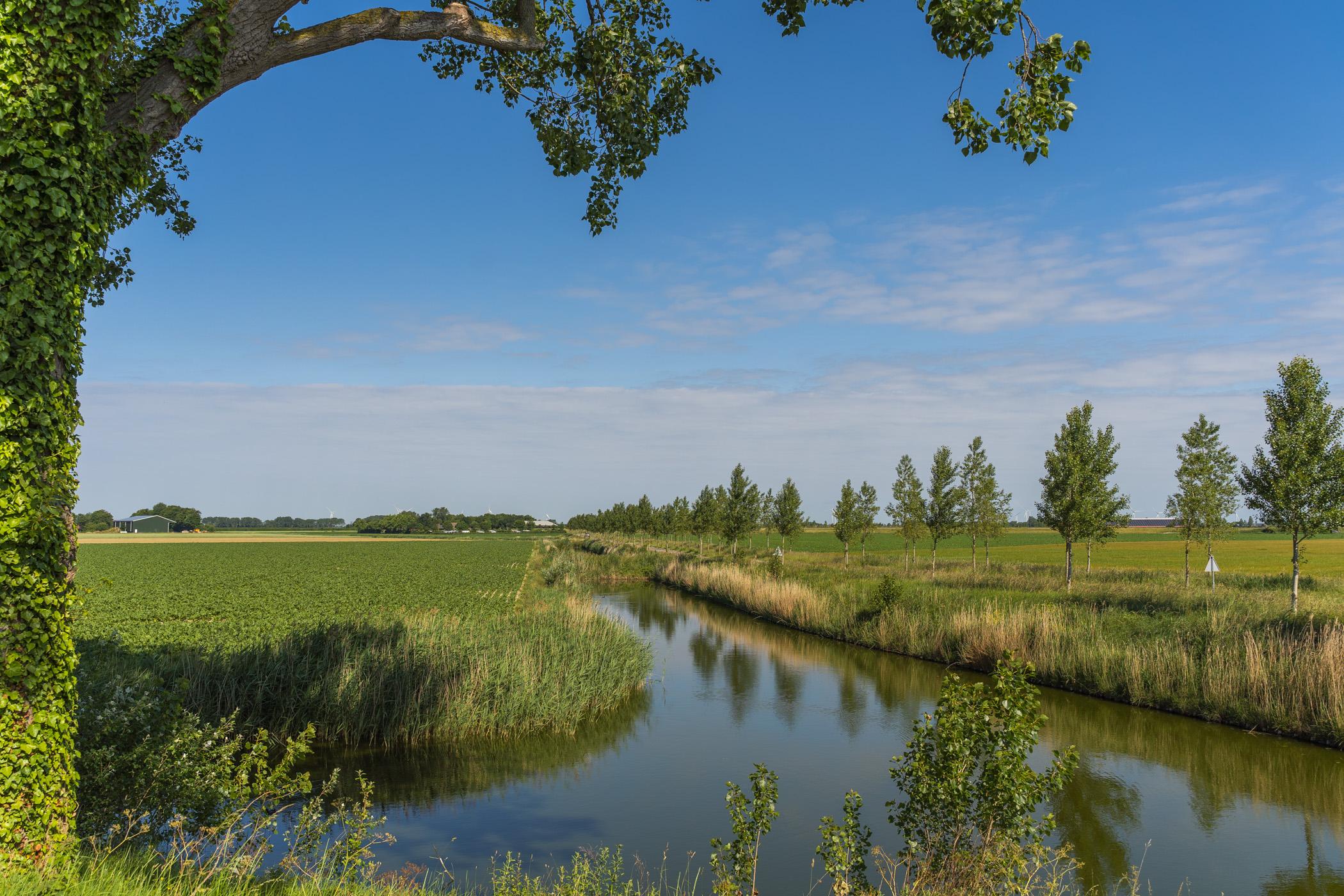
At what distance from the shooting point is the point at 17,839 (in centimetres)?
457

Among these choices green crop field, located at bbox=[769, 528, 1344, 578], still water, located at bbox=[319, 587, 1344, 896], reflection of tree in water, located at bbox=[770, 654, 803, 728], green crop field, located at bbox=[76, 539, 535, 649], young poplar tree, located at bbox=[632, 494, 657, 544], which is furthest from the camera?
young poplar tree, located at bbox=[632, 494, 657, 544]

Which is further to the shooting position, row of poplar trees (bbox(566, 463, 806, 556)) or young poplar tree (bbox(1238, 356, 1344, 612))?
row of poplar trees (bbox(566, 463, 806, 556))

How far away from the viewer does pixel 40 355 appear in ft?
15.6

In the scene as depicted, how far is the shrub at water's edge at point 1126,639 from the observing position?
1280cm

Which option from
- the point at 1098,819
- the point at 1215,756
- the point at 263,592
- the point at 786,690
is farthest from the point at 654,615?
the point at 1098,819

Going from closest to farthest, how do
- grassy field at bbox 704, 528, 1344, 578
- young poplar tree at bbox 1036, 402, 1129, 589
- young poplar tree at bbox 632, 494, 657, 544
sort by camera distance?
young poplar tree at bbox 1036, 402, 1129, 589 < grassy field at bbox 704, 528, 1344, 578 < young poplar tree at bbox 632, 494, 657, 544

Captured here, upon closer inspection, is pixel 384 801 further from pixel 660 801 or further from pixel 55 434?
pixel 55 434

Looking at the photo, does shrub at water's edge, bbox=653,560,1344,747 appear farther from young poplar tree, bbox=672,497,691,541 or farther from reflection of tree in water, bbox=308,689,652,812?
young poplar tree, bbox=672,497,691,541

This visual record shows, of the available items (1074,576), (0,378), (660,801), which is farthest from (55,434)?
(1074,576)

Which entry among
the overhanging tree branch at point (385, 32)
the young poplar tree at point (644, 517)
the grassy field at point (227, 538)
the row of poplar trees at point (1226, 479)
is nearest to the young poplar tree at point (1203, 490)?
the row of poplar trees at point (1226, 479)

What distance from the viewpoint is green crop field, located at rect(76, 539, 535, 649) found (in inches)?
650

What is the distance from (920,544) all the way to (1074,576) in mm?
41349

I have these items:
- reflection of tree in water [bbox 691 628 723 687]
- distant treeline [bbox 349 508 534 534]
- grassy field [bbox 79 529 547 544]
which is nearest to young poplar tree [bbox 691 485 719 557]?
reflection of tree in water [bbox 691 628 723 687]

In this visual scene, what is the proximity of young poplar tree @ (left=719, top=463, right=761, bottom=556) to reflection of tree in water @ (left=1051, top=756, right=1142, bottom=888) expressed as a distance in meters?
33.5
